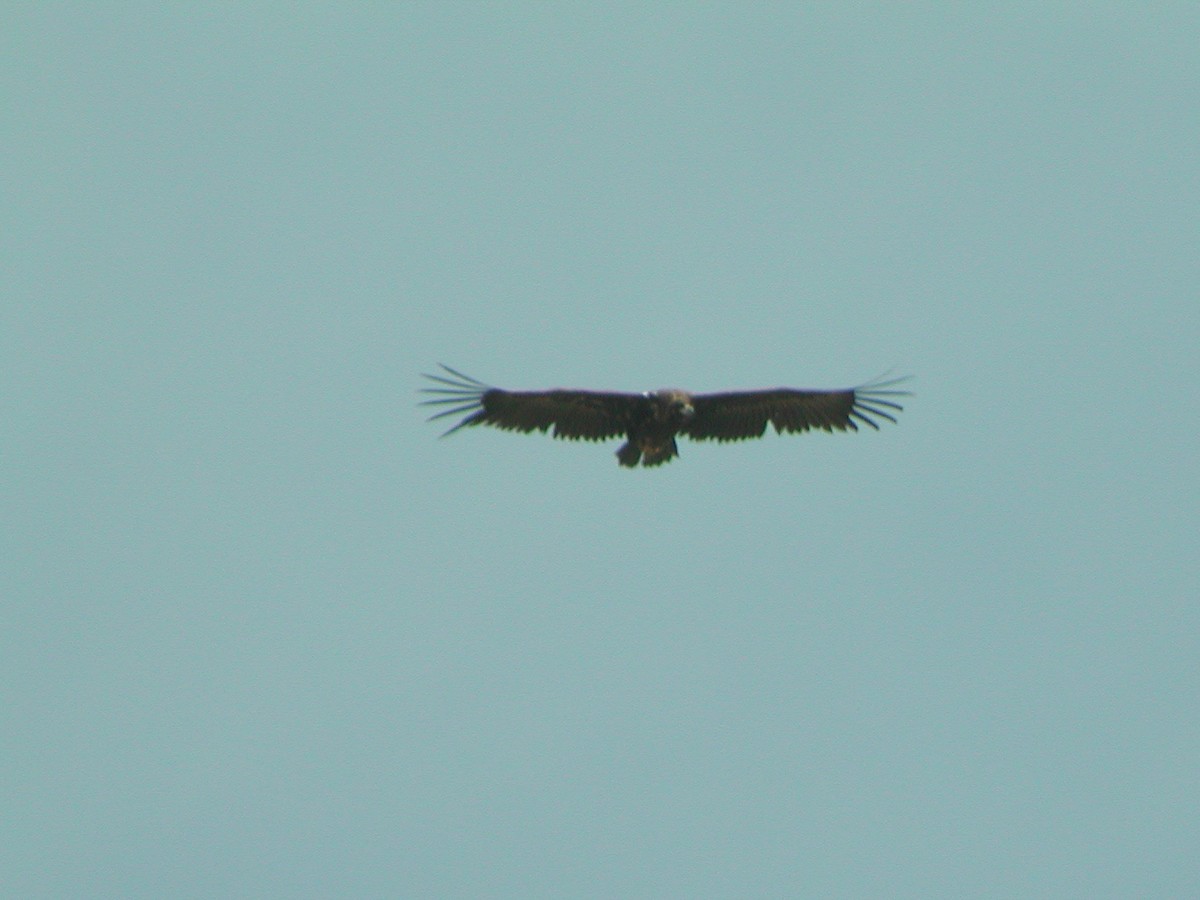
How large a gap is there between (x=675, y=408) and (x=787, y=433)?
6.75 feet

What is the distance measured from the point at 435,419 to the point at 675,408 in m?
3.47

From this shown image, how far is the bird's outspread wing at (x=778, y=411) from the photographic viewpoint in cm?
3566

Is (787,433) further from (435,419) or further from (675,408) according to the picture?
(435,419)

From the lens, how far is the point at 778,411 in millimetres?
36156

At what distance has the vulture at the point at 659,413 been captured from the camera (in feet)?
115

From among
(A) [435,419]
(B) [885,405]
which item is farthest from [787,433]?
(A) [435,419]

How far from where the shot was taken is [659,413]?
116ft

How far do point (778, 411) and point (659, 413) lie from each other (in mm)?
1958

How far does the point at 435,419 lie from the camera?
113ft

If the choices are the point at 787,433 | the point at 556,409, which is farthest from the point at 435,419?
the point at 787,433

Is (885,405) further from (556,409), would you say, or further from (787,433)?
Result: (556,409)

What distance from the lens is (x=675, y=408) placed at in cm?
3522

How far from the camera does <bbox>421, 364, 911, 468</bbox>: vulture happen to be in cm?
3516

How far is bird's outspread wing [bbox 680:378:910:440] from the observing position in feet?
117
